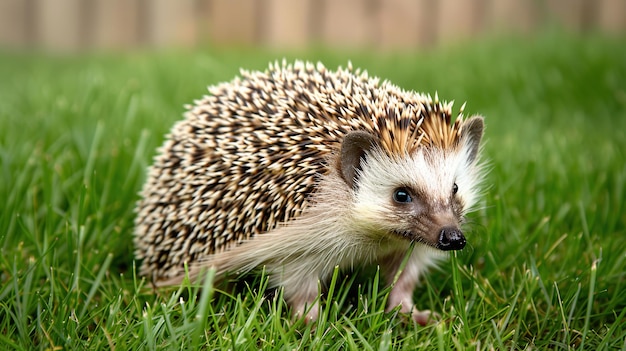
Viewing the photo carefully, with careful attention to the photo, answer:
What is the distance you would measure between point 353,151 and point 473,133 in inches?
23.3

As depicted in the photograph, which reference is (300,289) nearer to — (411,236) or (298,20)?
(411,236)

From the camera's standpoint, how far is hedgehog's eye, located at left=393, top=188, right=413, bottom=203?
2.84m

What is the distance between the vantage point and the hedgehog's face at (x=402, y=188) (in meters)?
2.78

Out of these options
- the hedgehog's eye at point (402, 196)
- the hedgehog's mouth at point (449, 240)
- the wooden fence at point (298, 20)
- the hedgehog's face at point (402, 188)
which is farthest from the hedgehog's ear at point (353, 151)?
the wooden fence at point (298, 20)

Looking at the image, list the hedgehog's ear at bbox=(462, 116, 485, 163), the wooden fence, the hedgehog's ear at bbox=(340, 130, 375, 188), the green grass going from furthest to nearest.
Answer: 1. the wooden fence
2. the hedgehog's ear at bbox=(462, 116, 485, 163)
3. the hedgehog's ear at bbox=(340, 130, 375, 188)
4. the green grass

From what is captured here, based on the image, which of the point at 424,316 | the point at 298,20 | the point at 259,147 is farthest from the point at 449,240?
the point at 298,20

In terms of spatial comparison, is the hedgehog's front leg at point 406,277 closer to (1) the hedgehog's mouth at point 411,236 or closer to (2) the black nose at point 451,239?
(1) the hedgehog's mouth at point 411,236

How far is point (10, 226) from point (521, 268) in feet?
7.50

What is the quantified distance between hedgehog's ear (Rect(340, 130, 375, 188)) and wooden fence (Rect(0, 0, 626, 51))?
18.8 feet

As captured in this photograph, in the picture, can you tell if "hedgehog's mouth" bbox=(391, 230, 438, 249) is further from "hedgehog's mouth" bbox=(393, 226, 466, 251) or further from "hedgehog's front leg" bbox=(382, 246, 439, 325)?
"hedgehog's front leg" bbox=(382, 246, 439, 325)

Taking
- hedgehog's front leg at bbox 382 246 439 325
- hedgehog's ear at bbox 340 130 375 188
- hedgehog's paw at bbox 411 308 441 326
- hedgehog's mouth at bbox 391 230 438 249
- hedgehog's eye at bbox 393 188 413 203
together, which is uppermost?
hedgehog's ear at bbox 340 130 375 188

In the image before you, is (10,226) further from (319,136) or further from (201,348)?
(319,136)

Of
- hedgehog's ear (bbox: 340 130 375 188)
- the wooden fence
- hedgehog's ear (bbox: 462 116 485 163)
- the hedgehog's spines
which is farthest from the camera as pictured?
the wooden fence

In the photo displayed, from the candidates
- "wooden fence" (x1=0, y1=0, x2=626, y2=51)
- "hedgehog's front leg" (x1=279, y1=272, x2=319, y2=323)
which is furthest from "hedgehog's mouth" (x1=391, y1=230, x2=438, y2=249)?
"wooden fence" (x1=0, y1=0, x2=626, y2=51)
